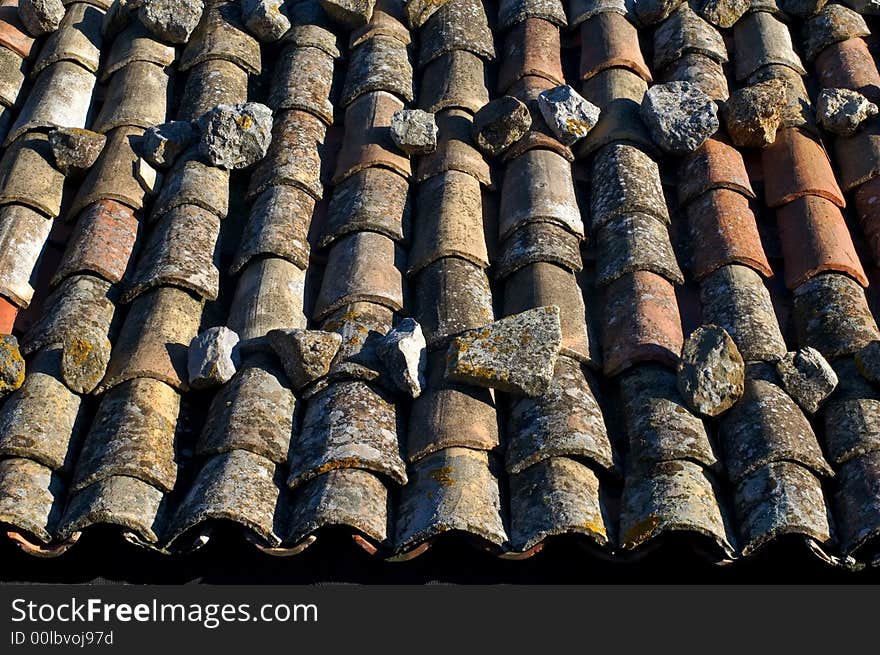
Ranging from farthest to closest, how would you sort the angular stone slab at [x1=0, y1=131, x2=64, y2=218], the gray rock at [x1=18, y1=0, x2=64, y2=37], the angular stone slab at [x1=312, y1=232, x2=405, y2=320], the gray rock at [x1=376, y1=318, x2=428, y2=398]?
the gray rock at [x1=18, y1=0, x2=64, y2=37] → the angular stone slab at [x1=0, y1=131, x2=64, y2=218] → the angular stone slab at [x1=312, y1=232, x2=405, y2=320] → the gray rock at [x1=376, y1=318, x2=428, y2=398]

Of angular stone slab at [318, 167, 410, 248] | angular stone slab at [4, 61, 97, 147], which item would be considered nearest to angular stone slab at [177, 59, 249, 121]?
angular stone slab at [4, 61, 97, 147]

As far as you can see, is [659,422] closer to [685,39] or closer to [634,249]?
[634,249]

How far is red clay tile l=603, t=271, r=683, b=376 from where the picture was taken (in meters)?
4.04

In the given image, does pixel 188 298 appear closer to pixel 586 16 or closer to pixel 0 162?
pixel 0 162

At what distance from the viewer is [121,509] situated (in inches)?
138

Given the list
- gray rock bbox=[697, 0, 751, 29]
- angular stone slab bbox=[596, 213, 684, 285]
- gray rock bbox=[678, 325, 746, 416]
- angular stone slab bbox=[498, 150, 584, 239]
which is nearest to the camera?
gray rock bbox=[678, 325, 746, 416]

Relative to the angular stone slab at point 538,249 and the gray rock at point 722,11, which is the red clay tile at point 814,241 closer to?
the angular stone slab at point 538,249

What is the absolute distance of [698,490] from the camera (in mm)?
3551

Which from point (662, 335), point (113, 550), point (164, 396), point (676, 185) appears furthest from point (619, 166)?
point (113, 550)

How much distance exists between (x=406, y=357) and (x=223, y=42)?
253 cm

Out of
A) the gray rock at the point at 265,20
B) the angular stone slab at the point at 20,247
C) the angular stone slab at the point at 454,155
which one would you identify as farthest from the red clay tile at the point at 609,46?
the angular stone slab at the point at 20,247

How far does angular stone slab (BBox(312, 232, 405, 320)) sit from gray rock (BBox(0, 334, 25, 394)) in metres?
1.06

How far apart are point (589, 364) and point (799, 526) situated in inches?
38.3

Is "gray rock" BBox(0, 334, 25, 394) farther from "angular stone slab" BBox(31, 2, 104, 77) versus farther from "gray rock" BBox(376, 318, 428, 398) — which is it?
"angular stone slab" BBox(31, 2, 104, 77)
